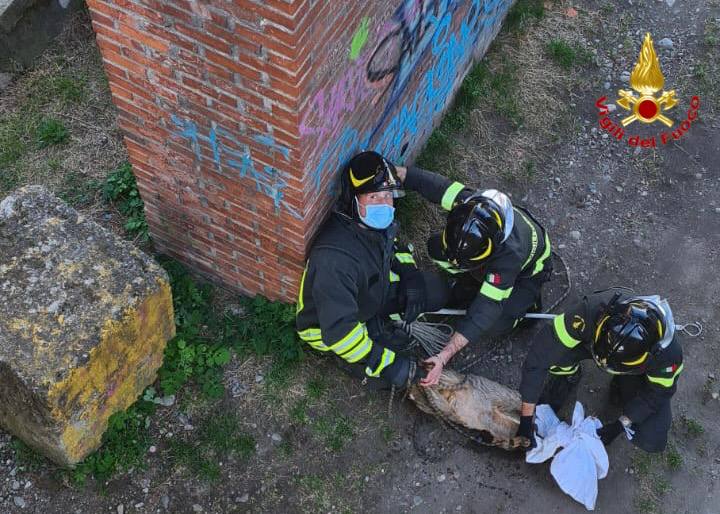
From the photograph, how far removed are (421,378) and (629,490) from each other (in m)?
1.56

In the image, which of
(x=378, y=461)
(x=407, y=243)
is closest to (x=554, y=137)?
(x=407, y=243)

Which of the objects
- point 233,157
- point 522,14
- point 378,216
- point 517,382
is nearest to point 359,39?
point 233,157

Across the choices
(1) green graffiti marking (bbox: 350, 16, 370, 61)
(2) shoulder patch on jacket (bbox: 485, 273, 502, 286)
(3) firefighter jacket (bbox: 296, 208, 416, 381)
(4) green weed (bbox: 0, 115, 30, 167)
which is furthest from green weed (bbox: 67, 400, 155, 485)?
(1) green graffiti marking (bbox: 350, 16, 370, 61)

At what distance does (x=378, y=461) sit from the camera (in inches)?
191

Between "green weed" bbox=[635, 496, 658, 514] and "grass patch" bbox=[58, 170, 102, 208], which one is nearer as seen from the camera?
"green weed" bbox=[635, 496, 658, 514]

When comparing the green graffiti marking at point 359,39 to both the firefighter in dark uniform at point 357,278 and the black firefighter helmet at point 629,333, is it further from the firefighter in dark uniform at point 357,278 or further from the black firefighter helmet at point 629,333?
the black firefighter helmet at point 629,333

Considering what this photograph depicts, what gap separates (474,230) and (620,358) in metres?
1.11

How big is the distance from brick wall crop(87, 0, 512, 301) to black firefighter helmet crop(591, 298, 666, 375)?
177 centimetres

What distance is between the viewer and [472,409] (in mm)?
4855

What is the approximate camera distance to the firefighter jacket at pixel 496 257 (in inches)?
185

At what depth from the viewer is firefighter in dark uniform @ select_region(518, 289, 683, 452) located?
4168 millimetres

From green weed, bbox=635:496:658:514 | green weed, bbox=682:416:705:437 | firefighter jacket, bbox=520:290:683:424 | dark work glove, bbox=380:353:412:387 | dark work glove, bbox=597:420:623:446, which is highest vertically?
firefighter jacket, bbox=520:290:683:424

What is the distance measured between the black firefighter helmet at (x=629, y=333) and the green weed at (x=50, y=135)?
4397 millimetres

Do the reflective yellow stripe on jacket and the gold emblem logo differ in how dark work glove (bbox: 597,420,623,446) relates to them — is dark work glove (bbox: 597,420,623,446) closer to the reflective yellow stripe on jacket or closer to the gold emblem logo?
the reflective yellow stripe on jacket
